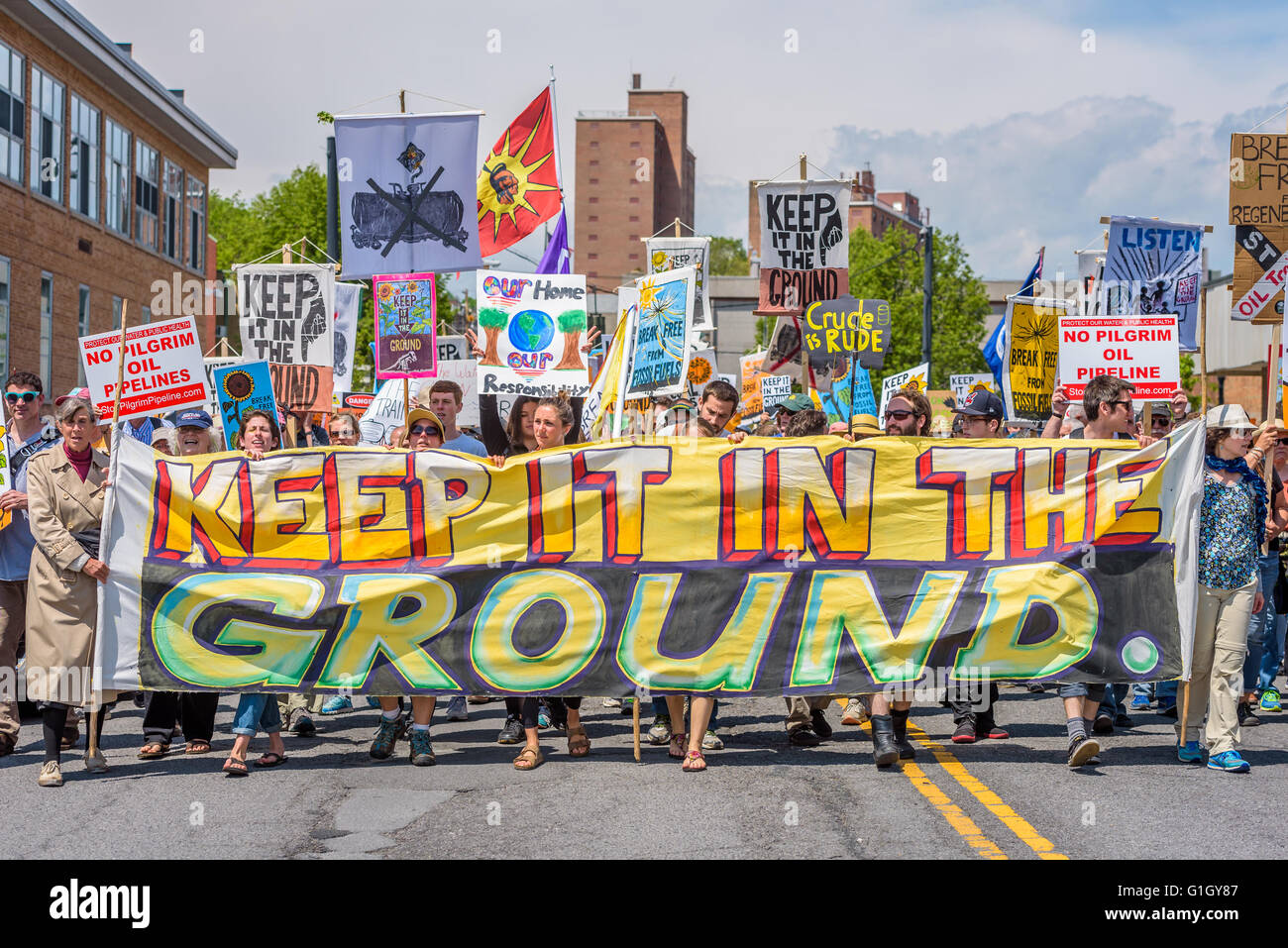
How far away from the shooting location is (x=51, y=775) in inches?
310

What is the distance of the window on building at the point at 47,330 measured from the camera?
3228 cm

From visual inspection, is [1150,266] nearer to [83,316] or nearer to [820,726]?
[820,726]

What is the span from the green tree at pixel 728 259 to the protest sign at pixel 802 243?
411ft

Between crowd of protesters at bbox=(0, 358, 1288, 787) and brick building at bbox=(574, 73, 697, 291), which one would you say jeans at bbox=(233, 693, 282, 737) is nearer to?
crowd of protesters at bbox=(0, 358, 1288, 787)

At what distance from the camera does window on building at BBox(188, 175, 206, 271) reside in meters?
46.4

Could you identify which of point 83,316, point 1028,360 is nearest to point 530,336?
point 1028,360

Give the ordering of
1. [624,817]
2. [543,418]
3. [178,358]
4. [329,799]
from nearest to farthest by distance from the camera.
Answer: [624,817]
[329,799]
[543,418]
[178,358]

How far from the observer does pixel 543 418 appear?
886cm

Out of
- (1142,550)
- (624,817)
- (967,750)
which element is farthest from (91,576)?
(1142,550)

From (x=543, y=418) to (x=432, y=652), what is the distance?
1.57 meters

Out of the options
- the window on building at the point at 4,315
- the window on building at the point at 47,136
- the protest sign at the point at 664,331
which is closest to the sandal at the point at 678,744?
the protest sign at the point at 664,331

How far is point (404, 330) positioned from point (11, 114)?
17.1 m

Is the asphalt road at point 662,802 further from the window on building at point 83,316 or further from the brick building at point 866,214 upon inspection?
the brick building at point 866,214

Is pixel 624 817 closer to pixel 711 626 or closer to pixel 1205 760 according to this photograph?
pixel 711 626
